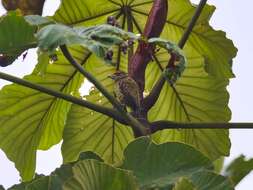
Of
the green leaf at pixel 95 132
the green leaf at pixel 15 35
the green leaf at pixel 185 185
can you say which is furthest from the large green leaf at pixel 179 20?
the green leaf at pixel 185 185

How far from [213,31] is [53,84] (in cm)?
41

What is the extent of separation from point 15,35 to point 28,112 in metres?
0.62

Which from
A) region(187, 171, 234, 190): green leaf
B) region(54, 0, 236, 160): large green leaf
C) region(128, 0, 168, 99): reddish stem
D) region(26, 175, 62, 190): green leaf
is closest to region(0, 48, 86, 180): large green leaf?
region(54, 0, 236, 160): large green leaf

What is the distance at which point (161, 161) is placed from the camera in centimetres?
96

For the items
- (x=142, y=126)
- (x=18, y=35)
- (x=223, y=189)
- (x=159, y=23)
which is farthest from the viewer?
(x=159, y=23)

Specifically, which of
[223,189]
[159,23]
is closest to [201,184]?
[223,189]

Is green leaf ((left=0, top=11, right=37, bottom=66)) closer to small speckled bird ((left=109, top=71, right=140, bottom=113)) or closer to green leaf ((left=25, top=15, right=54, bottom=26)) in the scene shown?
green leaf ((left=25, top=15, right=54, bottom=26))

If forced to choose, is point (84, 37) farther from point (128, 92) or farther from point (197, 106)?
point (197, 106)

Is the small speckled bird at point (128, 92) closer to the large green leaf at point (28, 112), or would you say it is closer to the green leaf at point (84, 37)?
the green leaf at point (84, 37)

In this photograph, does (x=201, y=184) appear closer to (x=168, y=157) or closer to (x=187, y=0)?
(x=168, y=157)

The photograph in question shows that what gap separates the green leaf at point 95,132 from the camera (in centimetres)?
172

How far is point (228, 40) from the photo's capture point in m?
1.65

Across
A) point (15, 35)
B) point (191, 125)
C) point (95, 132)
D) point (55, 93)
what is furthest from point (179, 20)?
point (15, 35)

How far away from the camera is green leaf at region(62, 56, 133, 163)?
1.72 meters
